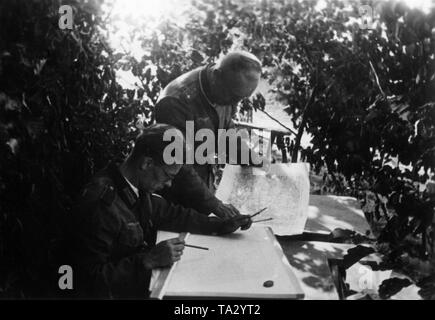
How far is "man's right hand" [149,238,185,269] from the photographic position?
1.76 meters

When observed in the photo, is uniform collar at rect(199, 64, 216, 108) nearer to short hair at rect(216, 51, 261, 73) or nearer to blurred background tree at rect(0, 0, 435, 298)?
short hair at rect(216, 51, 261, 73)

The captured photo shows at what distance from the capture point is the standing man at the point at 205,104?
2.33 metres

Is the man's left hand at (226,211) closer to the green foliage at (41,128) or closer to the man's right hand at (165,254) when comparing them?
the man's right hand at (165,254)

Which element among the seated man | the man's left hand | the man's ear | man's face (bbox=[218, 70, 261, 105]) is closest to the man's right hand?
the seated man

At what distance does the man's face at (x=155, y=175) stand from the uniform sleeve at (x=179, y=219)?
220 millimetres

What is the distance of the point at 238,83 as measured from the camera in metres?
2.46

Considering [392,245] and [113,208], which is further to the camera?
[113,208]

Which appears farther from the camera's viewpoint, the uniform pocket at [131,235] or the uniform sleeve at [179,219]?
the uniform sleeve at [179,219]

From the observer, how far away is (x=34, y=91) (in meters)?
2.06

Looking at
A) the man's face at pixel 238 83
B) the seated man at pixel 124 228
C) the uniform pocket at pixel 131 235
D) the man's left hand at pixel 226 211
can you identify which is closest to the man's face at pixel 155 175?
the seated man at pixel 124 228

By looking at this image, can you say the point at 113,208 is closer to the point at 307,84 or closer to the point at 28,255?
the point at 28,255

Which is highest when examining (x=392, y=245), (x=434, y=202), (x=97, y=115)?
(x=97, y=115)

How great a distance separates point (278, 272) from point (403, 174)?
0.63m

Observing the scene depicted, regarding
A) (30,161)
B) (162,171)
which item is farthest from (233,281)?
(30,161)
